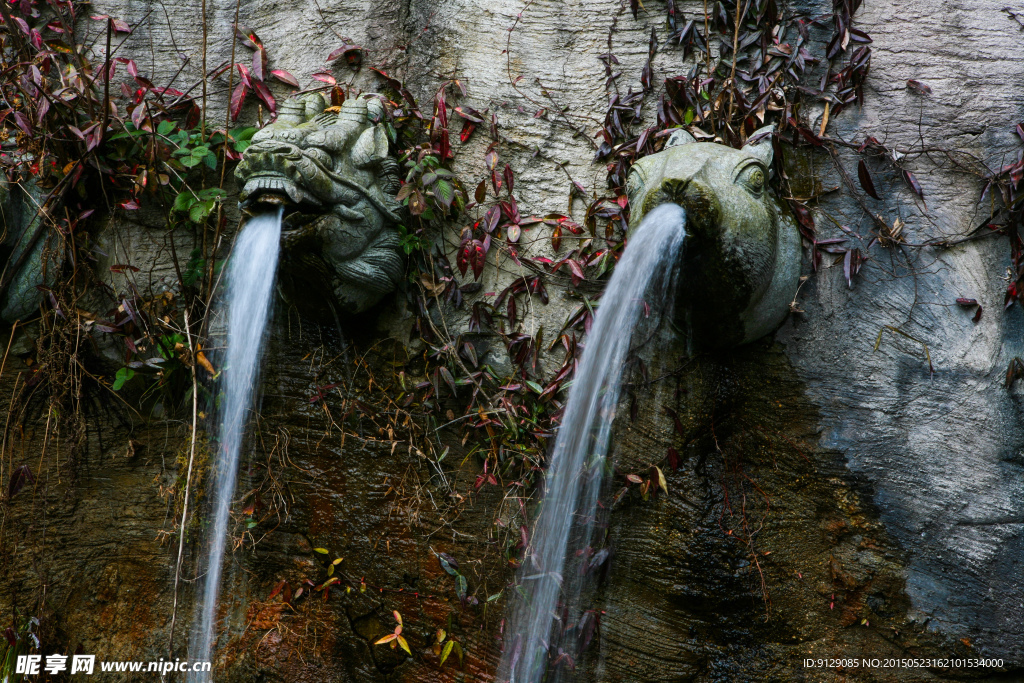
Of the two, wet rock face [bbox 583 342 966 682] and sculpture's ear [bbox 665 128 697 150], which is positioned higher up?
sculpture's ear [bbox 665 128 697 150]

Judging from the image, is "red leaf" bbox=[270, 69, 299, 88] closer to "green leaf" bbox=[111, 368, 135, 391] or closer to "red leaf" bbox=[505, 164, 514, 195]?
"red leaf" bbox=[505, 164, 514, 195]

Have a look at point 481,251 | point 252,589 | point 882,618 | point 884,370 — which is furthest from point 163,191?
point 882,618

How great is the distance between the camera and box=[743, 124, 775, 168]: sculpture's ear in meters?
2.20

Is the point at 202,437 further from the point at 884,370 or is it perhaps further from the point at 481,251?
the point at 884,370

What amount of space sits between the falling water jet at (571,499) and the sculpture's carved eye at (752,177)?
1.20ft

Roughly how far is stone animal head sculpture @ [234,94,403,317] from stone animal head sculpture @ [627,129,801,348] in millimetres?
878

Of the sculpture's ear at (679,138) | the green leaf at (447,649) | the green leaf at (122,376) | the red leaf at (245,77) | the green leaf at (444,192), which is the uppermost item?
the red leaf at (245,77)

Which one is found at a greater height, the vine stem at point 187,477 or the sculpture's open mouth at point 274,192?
the sculpture's open mouth at point 274,192

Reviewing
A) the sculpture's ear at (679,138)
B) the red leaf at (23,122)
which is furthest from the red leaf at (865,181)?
the red leaf at (23,122)

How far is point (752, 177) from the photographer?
2107 millimetres

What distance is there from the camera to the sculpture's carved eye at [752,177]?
2.10 metres

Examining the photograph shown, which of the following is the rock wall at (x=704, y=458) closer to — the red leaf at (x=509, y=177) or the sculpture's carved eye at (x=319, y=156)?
the red leaf at (x=509, y=177)

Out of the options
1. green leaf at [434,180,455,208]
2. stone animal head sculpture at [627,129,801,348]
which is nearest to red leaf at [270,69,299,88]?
green leaf at [434,180,455,208]

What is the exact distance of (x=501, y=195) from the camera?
2.59 m
